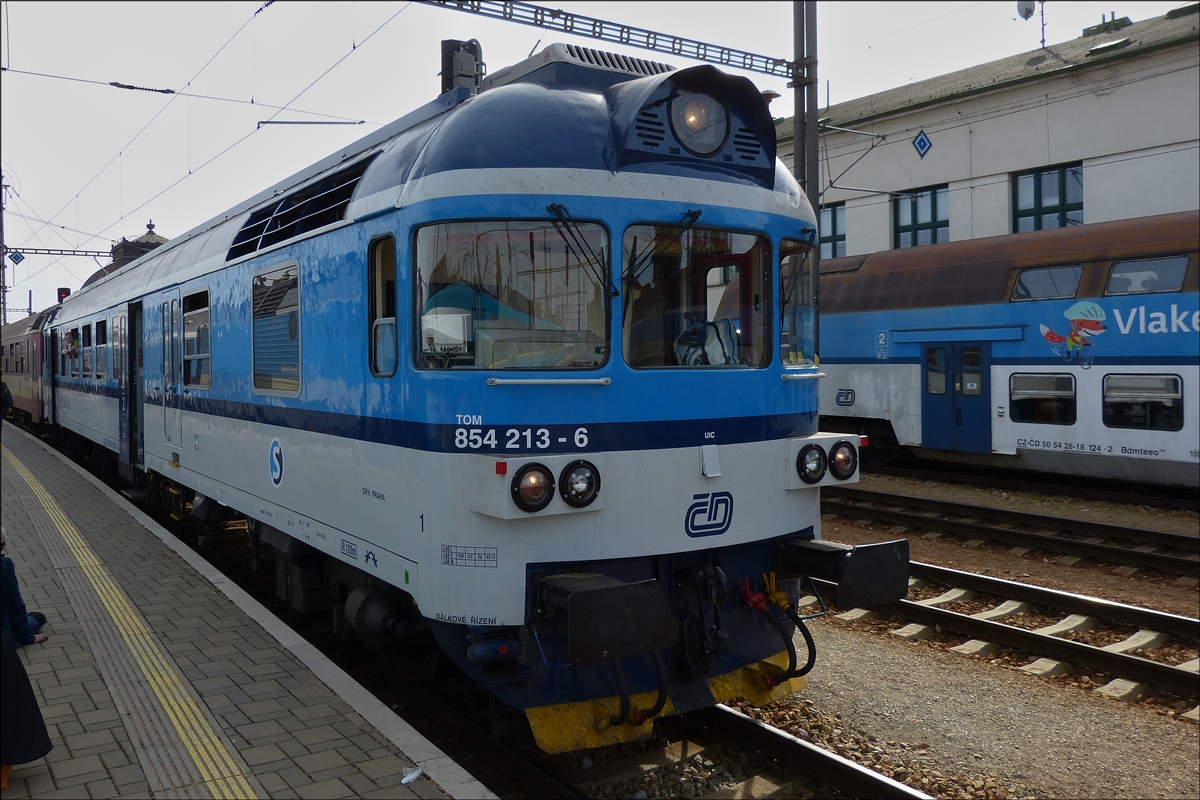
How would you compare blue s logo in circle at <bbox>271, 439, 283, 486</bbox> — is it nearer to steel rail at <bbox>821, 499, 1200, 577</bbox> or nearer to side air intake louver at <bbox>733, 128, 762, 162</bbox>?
side air intake louver at <bbox>733, 128, 762, 162</bbox>

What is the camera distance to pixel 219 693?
17.3 ft

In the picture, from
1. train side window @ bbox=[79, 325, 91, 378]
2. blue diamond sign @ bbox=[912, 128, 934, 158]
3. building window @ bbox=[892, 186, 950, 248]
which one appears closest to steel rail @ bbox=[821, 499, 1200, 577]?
train side window @ bbox=[79, 325, 91, 378]

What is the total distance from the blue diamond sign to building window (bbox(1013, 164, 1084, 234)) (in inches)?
99.2

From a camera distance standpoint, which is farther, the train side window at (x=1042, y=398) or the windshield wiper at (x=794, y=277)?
the train side window at (x=1042, y=398)

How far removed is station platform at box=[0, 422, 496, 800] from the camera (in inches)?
165

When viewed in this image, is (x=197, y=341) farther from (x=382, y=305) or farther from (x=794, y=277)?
(x=794, y=277)

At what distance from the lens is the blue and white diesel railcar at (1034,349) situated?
1166cm

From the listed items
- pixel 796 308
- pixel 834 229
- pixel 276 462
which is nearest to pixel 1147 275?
pixel 796 308

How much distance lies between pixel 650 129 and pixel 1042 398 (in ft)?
34.5

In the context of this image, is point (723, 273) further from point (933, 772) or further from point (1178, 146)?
point (1178, 146)

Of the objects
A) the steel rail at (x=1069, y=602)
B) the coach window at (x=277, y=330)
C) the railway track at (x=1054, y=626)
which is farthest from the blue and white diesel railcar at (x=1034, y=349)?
the coach window at (x=277, y=330)

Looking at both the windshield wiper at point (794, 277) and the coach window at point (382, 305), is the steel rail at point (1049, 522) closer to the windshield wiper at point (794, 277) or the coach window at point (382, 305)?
the windshield wiper at point (794, 277)

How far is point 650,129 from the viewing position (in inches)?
183

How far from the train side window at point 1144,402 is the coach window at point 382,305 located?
34.7 ft
